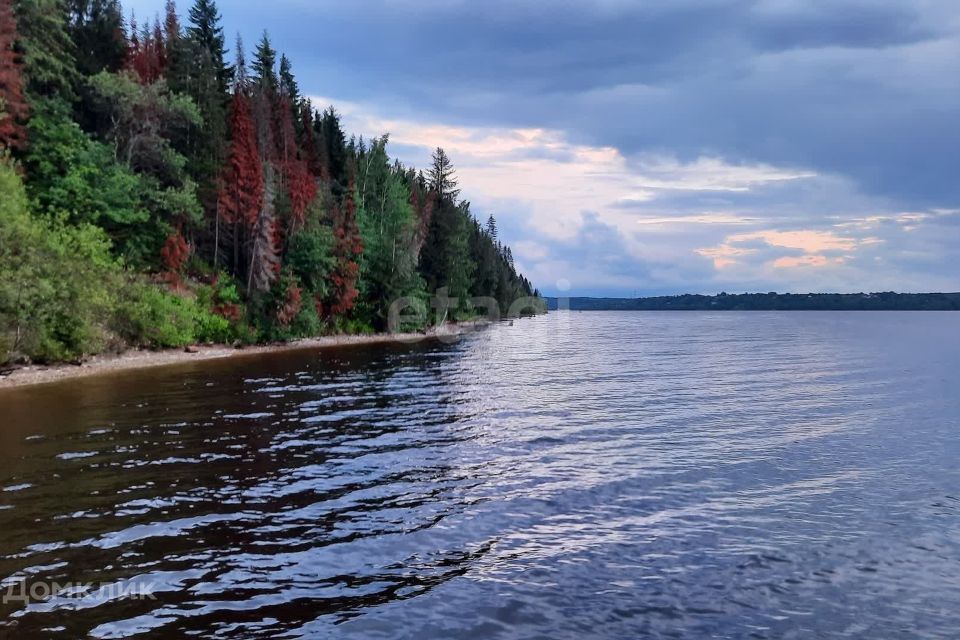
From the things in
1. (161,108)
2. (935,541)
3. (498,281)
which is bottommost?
(935,541)

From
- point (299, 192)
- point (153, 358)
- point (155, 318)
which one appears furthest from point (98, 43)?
point (153, 358)

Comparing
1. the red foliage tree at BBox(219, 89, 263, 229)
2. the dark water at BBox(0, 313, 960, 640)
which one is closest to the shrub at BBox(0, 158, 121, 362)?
the dark water at BBox(0, 313, 960, 640)

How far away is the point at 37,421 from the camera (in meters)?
20.9

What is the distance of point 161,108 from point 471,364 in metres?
35.5

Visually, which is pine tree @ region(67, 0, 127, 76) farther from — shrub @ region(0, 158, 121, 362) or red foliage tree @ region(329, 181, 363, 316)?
red foliage tree @ region(329, 181, 363, 316)

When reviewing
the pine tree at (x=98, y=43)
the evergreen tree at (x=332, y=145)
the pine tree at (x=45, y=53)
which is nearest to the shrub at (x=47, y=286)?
the pine tree at (x=45, y=53)

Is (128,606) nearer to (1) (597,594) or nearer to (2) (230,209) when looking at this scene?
(1) (597,594)

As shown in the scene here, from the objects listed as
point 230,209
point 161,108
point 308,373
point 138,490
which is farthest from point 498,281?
point 138,490

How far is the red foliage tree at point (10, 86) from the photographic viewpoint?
140ft

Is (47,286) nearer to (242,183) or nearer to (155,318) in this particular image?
(155,318)

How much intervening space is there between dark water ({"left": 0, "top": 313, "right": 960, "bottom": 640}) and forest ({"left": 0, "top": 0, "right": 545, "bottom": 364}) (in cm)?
1282

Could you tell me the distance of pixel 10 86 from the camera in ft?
143

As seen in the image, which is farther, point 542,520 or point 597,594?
point 542,520

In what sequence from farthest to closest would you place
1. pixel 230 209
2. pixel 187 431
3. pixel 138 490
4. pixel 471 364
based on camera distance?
pixel 230 209 < pixel 471 364 < pixel 187 431 < pixel 138 490
